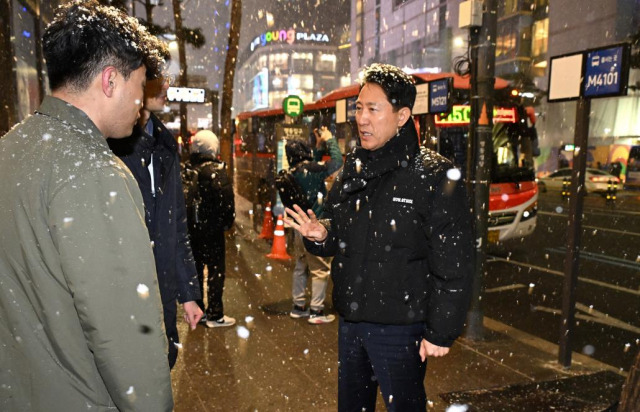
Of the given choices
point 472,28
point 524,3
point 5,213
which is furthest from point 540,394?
point 524,3

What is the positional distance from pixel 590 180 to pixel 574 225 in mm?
24419

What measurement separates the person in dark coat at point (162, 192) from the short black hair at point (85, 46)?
1.05 m

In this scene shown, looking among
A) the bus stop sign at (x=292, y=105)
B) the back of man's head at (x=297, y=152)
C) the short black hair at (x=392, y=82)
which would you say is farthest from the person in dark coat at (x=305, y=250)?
the bus stop sign at (x=292, y=105)

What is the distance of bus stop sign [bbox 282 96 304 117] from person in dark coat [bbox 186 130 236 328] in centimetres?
732

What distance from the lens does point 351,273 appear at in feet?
8.75

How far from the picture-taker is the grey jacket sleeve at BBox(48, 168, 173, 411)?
4.56ft

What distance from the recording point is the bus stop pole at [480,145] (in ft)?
17.5

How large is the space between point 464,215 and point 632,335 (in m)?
4.87

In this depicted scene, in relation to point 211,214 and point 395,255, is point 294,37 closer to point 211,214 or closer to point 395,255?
point 211,214

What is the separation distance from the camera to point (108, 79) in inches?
63.2

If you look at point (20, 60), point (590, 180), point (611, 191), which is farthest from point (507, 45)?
point (20, 60)

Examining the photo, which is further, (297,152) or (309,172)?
(297,152)

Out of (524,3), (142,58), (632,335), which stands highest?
(524,3)

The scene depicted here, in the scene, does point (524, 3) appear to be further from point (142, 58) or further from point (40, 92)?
point (142, 58)
